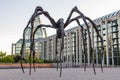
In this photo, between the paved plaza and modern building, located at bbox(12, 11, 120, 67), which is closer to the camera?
the paved plaza

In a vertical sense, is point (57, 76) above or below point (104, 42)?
below

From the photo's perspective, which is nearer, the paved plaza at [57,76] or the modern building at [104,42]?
the paved plaza at [57,76]

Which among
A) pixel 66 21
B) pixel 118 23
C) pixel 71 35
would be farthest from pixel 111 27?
pixel 66 21

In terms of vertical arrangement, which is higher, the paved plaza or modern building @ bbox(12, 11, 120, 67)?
modern building @ bbox(12, 11, 120, 67)

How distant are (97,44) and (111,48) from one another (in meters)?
7.93

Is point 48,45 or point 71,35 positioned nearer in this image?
point 71,35

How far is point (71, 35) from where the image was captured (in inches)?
3974

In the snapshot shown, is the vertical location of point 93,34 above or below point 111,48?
above

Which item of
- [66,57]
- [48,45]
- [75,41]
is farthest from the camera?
[48,45]

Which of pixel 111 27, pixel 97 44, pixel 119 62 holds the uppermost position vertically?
pixel 111 27

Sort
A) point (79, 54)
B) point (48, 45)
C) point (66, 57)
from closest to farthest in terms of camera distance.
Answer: point (79, 54)
point (66, 57)
point (48, 45)

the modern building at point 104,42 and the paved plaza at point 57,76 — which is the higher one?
the modern building at point 104,42

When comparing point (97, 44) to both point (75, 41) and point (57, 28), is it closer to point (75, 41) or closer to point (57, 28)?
point (75, 41)

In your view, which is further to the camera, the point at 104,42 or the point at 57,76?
the point at 104,42
